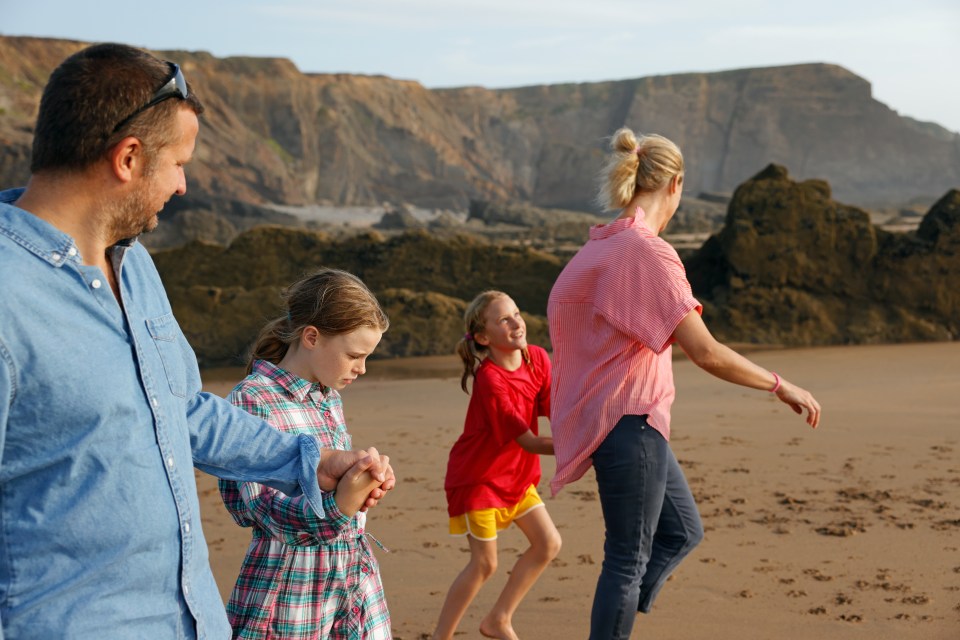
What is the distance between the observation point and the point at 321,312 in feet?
10.7

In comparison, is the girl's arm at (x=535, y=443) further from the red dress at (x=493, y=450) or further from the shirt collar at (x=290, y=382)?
the shirt collar at (x=290, y=382)

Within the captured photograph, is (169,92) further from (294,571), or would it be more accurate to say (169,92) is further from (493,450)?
(493,450)

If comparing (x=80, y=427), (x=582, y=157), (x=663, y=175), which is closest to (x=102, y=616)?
(x=80, y=427)

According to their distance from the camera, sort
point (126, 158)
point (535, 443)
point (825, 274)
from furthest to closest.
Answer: point (825, 274) < point (535, 443) < point (126, 158)

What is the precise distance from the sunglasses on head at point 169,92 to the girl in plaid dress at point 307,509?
41.0 inches

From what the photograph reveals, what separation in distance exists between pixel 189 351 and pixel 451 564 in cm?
344

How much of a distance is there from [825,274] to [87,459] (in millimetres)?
11929

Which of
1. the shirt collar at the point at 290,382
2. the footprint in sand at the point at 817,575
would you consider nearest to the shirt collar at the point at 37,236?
the shirt collar at the point at 290,382

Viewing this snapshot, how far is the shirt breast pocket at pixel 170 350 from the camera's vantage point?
2.07 m

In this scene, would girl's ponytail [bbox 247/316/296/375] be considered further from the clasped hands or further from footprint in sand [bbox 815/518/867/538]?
footprint in sand [bbox 815/518/867/538]

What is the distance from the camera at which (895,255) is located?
12.8 meters

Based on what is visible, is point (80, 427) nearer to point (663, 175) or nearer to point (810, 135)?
point (663, 175)

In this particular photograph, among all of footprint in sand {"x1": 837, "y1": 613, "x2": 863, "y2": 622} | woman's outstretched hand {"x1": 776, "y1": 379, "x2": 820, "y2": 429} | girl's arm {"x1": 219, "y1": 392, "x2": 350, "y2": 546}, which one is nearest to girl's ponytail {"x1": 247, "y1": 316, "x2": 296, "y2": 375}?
girl's arm {"x1": 219, "y1": 392, "x2": 350, "y2": 546}

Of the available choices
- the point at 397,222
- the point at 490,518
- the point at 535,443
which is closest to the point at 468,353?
the point at 535,443
